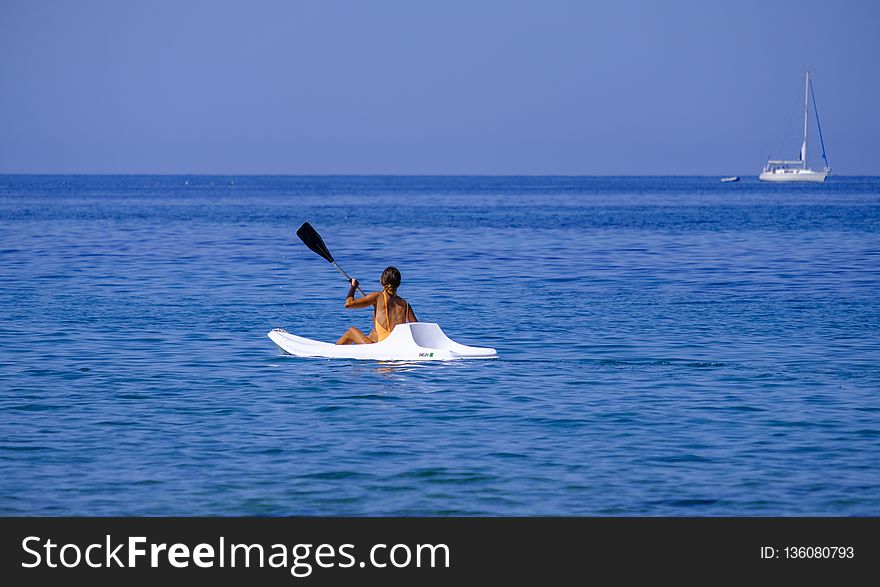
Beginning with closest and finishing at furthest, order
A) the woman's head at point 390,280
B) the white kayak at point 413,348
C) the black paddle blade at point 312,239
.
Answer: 1. the woman's head at point 390,280
2. the white kayak at point 413,348
3. the black paddle blade at point 312,239

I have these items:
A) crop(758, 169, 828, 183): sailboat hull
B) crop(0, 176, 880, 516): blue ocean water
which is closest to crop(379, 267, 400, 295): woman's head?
crop(0, 176, 880, 516): blue ocean water

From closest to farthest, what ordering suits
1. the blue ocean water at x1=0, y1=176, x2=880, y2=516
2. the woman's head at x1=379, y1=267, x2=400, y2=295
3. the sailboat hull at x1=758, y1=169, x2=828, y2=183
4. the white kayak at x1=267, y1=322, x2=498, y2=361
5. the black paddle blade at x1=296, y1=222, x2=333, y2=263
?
the blue ocean water at x1=0, y1=176, x2=880, y2=516 < the woman's head at x1=379, y1=267, x2=400, y2=295 < the white kayak at x1=267, y1=322, x2=498, y2=361 < the black paddle blade at x1=296, y1=222, x2=333, y2=263 < the sailboat hull at x1=758, y1=169, x2=828, y2=183

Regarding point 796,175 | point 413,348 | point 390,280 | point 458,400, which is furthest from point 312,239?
point 796,175

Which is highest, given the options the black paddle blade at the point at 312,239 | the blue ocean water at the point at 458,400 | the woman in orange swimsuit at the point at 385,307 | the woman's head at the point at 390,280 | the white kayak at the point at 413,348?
the black paddle blade at the point at 312,239

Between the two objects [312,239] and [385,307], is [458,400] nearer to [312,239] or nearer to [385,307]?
[385,307]

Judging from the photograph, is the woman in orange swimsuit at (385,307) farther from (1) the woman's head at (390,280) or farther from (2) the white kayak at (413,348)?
(2) the white kayak at (413,348)

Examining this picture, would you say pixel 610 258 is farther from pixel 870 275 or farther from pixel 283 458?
pixel 283 458

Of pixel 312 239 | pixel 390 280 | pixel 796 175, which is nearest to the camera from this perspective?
pixel 390 280

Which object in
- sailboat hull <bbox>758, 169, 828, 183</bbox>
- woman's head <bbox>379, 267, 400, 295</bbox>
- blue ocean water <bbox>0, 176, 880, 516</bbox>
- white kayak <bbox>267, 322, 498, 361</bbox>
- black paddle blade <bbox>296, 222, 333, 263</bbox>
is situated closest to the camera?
blue ocean water <bbox>0, 176, 880, 516</bbox>

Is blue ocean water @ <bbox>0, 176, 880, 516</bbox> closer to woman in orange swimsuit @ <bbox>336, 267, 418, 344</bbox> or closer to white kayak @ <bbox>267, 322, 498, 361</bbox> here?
white kayak @ <bbox>267, 322, 498, 361</bbox>

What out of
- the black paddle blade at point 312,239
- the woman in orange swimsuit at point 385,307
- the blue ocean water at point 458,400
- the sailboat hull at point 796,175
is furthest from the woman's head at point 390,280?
the sailboat hull at point 796,175

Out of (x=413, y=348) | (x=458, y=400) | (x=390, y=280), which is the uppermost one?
(x=390, y=280)

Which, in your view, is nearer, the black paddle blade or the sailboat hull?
the black paddle blade
